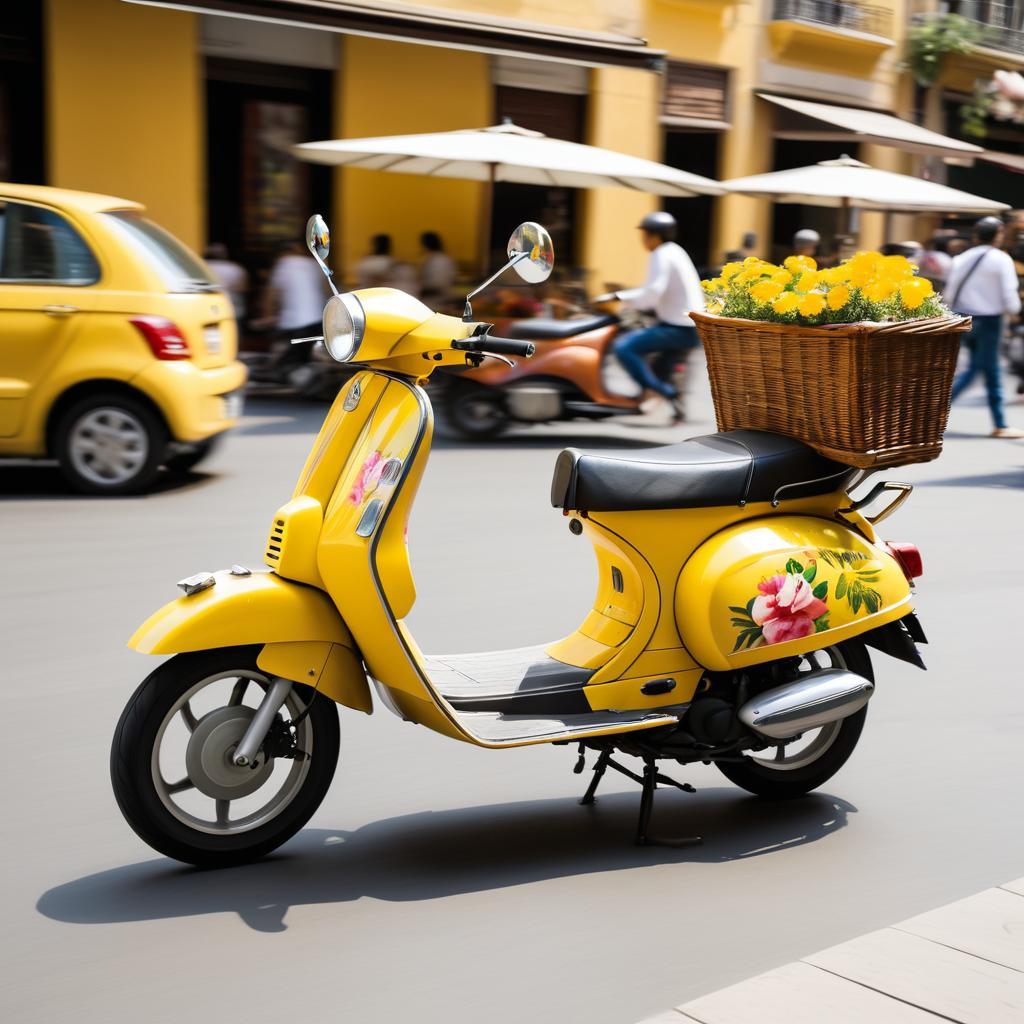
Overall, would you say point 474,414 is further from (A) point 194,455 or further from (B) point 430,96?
(B) point 430,96

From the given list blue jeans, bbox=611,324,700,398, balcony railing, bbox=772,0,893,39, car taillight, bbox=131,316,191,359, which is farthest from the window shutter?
car taillight, bbox=131,316,191,359

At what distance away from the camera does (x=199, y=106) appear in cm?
1587

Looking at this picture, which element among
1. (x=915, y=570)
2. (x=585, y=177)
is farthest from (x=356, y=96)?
(x=915, y=570)

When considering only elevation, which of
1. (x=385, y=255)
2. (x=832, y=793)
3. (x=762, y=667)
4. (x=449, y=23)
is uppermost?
(x=449, y=23)

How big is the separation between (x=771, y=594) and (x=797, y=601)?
88 mm

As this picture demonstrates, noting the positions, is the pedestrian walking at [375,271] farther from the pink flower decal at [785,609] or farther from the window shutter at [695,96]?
the pink flower decal at [785,609]

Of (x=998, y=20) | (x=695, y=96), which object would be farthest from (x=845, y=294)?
(x=998, y=20)

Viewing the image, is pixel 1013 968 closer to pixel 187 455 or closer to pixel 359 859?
pixel 359 859

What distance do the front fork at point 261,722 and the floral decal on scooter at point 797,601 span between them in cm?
120

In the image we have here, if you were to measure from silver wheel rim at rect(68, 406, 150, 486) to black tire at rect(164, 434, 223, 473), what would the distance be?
720mm

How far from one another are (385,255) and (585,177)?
7.40ft

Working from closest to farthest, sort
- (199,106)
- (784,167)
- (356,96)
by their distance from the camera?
(199,106) < (356,96) < (784,167)

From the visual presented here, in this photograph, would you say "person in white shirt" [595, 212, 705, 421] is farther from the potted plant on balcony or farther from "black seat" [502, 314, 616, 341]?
the potted plant on balcony

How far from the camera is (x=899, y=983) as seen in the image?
3008 mm
